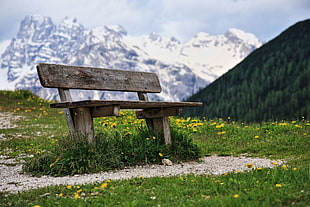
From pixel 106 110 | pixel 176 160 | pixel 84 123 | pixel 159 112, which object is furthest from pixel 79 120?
pixel 176 160

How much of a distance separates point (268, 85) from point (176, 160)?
94.6m

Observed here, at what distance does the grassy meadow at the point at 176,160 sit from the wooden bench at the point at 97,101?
0.96ft

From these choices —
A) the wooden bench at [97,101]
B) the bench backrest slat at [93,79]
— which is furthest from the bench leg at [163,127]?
the bench backrest slat at [93,79]

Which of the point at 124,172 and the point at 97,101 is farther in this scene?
the point at 124,172

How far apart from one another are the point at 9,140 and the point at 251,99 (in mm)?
85968

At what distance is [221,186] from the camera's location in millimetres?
4043

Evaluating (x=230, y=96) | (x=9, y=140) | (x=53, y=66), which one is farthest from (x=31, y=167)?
(x=230, y=96)

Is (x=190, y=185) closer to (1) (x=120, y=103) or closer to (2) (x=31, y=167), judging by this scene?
(1) (x=120, y=103)

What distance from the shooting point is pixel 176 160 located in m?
6.62

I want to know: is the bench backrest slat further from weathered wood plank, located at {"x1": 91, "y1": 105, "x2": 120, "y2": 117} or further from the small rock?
the small rock

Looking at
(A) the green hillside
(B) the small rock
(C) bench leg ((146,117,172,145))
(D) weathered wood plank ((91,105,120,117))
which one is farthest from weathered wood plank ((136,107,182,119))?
(A) the green hillside

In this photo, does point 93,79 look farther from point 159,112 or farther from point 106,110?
point 159,112

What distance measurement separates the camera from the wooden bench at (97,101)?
18.2 feet

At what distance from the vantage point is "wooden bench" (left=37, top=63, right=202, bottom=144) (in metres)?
5.55
